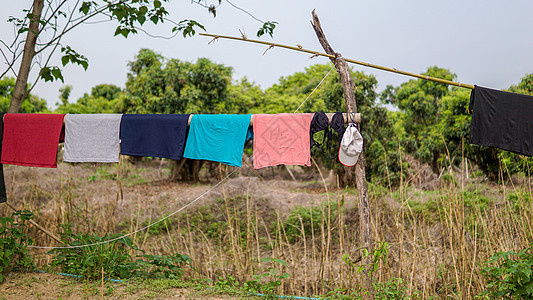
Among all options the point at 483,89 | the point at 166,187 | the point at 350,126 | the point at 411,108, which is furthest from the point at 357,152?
the point at 411,108

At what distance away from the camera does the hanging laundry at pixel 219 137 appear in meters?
3.16

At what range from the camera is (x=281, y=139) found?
3.12 metres

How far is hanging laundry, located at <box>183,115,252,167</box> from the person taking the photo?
3.16m

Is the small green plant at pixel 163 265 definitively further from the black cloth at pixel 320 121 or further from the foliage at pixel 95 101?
the foliage at pixel 95 101

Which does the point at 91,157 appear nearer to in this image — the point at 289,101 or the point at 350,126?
the point at 350,126

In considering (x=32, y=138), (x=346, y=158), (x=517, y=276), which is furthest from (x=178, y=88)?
(x=517, y=276)

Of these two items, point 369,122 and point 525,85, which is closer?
point 525,85

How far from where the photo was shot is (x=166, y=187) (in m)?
8.56

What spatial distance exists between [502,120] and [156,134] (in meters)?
2.53

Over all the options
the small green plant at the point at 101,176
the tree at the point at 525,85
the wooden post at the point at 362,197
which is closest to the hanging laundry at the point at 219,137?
Result: the wooden post at the point at 362,197

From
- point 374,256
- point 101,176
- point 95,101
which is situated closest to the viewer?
point 374,256

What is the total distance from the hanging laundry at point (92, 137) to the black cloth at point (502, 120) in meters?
2.68

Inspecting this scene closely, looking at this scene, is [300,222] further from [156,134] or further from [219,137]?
[156,134]

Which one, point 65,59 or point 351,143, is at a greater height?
point 65,59
